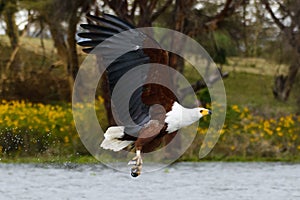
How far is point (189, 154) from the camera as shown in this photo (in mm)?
13867

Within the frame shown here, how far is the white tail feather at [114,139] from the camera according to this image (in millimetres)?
7098

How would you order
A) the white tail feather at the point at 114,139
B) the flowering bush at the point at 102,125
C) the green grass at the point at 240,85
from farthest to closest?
1. the green grass at the point at 240,85
2. the flowering bush at the point at 102,125
3. the white tail feather at the point at 114,139

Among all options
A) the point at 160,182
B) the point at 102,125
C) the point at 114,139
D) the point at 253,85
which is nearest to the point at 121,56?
the point at 114,139

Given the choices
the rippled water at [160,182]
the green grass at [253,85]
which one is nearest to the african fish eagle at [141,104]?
the rippled water at [160,182]

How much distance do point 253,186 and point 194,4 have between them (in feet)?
13.0

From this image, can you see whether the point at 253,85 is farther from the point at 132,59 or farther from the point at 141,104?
the point at 132,59

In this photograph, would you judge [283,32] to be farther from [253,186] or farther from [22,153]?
[22,153]

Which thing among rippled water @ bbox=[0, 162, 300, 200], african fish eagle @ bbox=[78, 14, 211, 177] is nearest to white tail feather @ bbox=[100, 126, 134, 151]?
african fish eagle @ bbox=[78, 14, 211, 177]

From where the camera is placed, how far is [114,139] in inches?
281

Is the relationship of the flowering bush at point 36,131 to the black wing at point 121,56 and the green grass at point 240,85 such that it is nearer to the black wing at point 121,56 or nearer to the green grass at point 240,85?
the green grass at point 240,85

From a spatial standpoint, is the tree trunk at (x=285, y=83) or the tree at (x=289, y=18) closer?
the tree at (x=289, y=18)

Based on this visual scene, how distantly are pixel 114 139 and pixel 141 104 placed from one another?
0.42 m

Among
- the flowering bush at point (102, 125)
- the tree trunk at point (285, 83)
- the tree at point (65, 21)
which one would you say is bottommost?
the flowering bush at point (102, 125)

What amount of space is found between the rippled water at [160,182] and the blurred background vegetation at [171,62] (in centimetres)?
62
